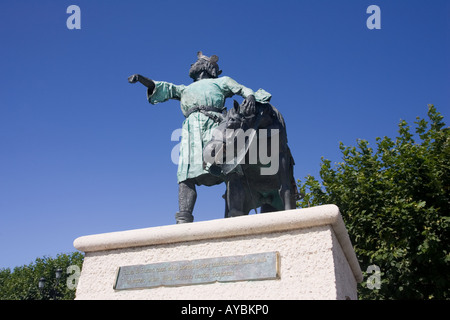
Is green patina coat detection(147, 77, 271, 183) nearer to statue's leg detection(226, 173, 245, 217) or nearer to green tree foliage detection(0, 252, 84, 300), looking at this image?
statue's leg detection(226, 173, 245, 217)

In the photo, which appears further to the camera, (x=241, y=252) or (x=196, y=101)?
(x=196, y=101)

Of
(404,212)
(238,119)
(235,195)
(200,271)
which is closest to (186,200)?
(235,195)

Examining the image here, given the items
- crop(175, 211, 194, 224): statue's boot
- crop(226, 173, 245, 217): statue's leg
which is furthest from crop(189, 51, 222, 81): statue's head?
crop(175, 211, 194, 224): statue's boot

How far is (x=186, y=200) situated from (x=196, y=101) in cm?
145

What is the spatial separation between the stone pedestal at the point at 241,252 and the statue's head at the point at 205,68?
2.98 meters

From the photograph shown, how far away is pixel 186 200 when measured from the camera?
5207 mm

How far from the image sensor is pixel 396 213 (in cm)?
916

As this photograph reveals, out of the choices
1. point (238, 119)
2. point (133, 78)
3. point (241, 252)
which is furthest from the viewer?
point (133, 78)

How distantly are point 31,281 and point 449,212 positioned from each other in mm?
19558

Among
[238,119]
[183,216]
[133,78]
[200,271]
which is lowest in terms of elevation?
[200,271]

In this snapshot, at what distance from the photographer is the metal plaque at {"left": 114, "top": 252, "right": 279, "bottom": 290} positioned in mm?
3510

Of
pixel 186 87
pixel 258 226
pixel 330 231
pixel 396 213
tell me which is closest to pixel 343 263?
pixel 330 231

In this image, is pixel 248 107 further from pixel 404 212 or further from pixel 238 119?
pixel 404 212
